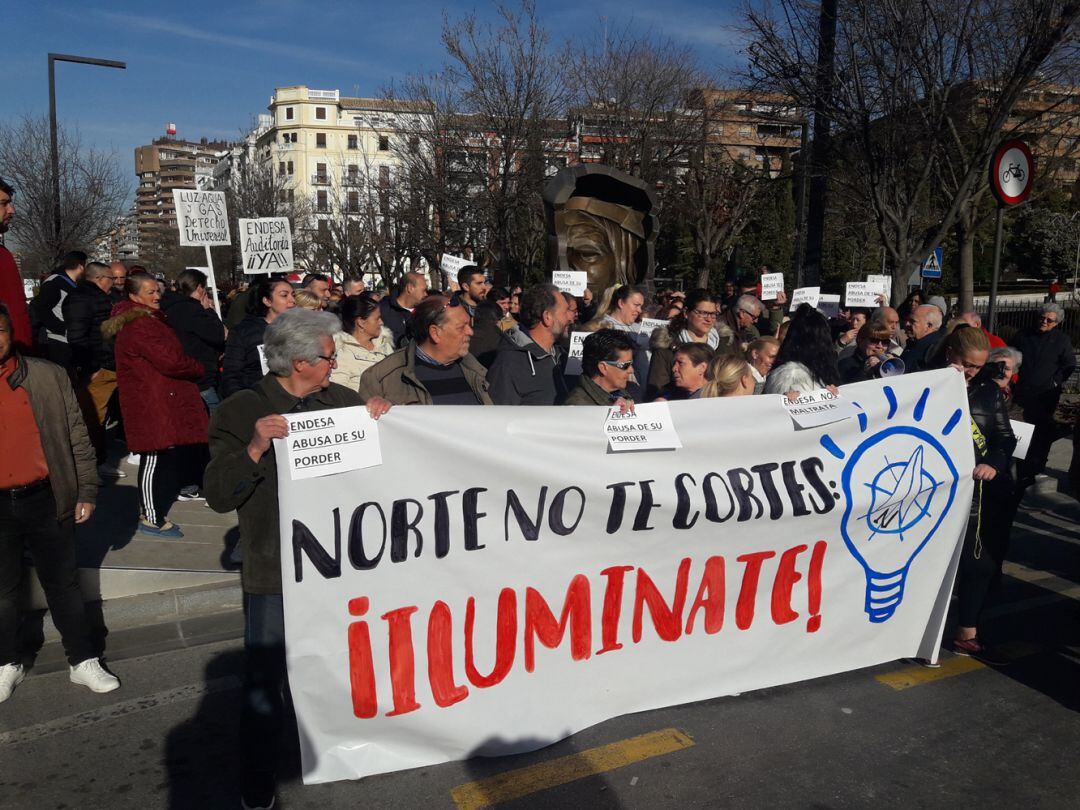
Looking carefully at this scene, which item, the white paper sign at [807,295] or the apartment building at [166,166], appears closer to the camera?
the white paper sign at [807,295]

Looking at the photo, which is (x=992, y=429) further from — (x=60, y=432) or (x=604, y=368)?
(x=60, y=432)

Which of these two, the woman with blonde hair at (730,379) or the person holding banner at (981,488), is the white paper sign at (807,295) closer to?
the person holding banner at (981,488)

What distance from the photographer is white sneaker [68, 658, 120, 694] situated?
4.37m

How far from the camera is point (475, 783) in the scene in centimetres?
353

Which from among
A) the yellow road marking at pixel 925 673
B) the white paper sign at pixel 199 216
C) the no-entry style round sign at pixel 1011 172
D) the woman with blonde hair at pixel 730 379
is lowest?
the yellow road marking at pixel 925 673

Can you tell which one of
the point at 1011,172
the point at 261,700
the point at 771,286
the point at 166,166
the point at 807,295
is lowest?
the point at 261,700

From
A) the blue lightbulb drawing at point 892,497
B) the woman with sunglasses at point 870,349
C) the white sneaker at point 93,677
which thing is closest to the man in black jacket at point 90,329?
the white sneaker at point 93,677

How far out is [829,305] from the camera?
11891mm

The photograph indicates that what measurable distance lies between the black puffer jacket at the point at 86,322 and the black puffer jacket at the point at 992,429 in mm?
7176

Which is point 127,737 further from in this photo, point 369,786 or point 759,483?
point 759,483

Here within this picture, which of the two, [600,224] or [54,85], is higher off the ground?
[54,85]

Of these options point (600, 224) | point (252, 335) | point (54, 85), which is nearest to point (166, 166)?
point (54, 85)

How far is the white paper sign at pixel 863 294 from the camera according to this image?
34.9ft

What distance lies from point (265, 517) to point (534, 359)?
2.54 meters
